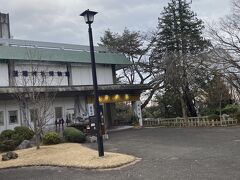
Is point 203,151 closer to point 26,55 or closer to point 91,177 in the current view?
point 91,177

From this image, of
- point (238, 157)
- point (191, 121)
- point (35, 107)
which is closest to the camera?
point (238, 157)

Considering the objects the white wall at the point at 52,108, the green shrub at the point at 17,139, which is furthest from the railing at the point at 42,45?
the green shrub at the point at 17,139

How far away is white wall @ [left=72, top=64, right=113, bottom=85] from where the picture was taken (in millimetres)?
31389

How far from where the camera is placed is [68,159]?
14672mm

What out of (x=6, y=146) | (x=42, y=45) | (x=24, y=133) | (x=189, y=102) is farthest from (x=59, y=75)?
(x=189, y=102)

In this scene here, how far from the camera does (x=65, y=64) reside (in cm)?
3073

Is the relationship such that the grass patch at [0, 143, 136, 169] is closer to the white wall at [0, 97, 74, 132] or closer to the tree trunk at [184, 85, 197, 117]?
the white wall at [0, 97, 74, 132]

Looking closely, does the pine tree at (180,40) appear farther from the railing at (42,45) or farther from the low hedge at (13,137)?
the low hedge at (13,137)

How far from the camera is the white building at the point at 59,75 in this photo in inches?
1049

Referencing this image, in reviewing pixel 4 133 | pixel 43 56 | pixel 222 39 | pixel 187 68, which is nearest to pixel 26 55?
pixel 43 56

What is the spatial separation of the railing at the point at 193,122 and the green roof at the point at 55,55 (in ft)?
19.6

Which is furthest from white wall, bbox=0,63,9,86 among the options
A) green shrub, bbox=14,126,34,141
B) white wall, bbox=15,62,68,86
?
green shrub, bbox=14,126,34,141

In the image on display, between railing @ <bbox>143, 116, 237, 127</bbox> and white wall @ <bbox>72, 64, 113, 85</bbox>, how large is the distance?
5440mm

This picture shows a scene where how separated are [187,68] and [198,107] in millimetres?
6652
